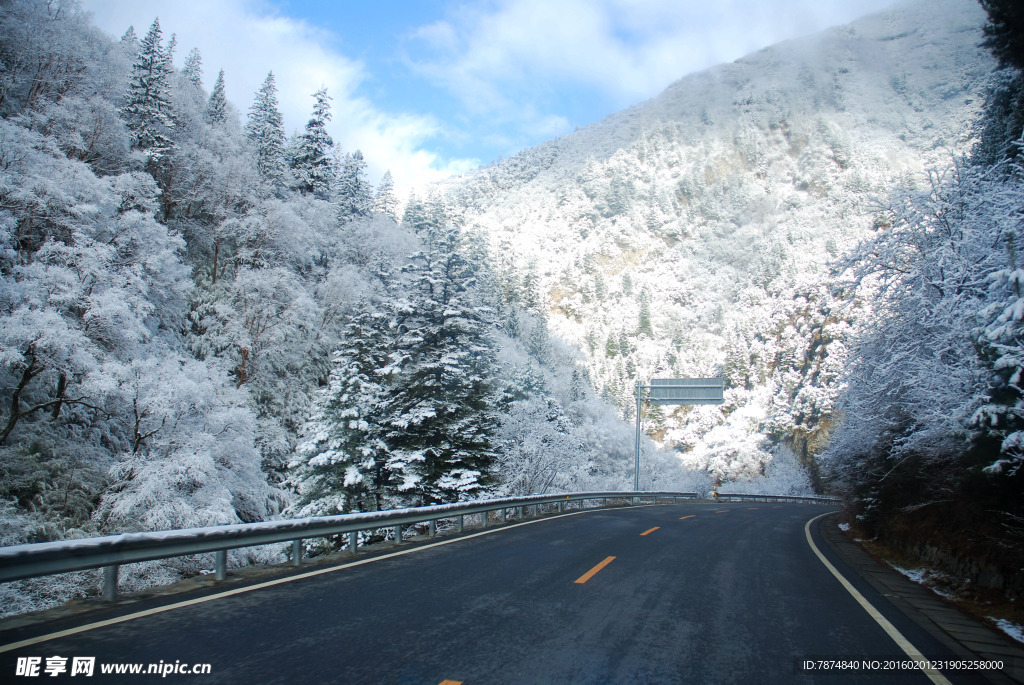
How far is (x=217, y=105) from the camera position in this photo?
171 ft

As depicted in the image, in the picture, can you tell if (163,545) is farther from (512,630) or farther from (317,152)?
(317,152)

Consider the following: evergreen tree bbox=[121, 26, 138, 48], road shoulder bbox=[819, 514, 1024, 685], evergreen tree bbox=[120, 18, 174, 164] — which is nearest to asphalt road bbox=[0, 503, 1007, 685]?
road shoulder bbox=[819, 514, 1024, 685]

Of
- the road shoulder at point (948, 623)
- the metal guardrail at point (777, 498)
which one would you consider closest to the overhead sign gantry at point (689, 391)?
the metal guardrail at point (777, 498)

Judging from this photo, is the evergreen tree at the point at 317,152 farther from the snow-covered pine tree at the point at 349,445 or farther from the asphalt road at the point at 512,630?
the asphalt road at the point at 512,630

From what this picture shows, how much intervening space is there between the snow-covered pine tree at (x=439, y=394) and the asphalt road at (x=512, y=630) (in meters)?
13.0

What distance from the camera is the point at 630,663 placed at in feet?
14.6

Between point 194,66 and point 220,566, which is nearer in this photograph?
point 220,566

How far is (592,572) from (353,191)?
59.8 meters

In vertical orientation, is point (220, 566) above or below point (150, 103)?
below

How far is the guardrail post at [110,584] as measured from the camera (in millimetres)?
5832

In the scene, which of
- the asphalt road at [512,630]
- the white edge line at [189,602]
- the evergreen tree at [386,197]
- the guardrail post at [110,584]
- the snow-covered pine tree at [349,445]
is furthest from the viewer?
the evergreen tree at [386,197]

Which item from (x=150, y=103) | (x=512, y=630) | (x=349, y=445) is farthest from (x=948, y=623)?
(x=150, y=103)

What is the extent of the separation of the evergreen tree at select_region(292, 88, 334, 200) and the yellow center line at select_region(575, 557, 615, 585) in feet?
162

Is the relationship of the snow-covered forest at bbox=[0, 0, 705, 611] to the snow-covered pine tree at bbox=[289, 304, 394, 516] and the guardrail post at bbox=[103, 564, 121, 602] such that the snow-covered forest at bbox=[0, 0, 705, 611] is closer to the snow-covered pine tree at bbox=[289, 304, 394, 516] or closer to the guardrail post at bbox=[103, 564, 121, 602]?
the snow-covered pine tree at bbox=[289, 304, 394, 516]
